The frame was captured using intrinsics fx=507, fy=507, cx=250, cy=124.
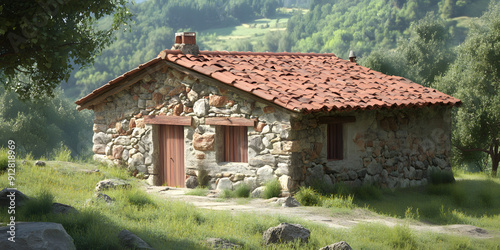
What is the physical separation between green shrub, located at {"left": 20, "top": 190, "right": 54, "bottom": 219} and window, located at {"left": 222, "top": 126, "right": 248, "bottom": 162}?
4563 mm

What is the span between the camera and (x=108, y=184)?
389 inches

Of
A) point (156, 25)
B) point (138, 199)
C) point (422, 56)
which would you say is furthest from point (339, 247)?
point (156, 25)

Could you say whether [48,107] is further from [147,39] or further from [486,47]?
[147,39]

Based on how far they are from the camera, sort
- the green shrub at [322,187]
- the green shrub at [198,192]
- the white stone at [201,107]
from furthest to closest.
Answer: the white stone at [201,107] < the green shrub at [198,192] < the green shrub at [322,187]

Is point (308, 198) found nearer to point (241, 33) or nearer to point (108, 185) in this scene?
point (108, 185)

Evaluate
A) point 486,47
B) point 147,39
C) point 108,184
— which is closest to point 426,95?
point 486,47

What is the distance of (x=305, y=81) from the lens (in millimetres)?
11836

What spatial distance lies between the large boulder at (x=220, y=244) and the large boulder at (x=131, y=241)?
830mm

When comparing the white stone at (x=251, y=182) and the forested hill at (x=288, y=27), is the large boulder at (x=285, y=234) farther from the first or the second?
the forested hill at (x=288, y=27)

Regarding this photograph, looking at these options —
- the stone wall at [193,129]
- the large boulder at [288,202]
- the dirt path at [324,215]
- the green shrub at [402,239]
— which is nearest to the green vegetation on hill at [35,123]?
the stone wall at [193,129]

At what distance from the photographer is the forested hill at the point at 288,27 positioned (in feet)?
184

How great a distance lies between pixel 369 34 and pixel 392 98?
49703mm

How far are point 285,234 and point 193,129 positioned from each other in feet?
16.8

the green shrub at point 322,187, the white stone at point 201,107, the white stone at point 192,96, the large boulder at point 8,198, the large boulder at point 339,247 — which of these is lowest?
the large boulder at point 339,247
